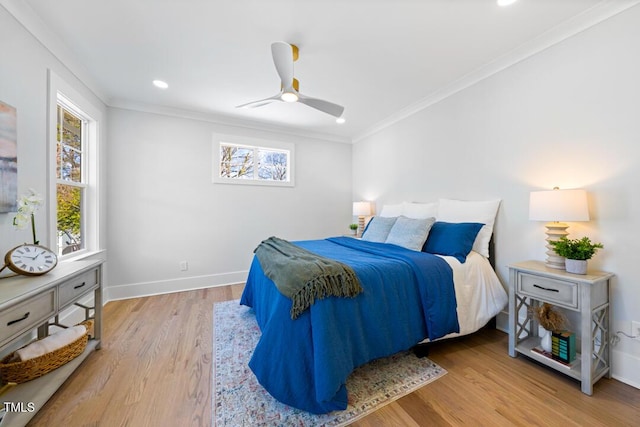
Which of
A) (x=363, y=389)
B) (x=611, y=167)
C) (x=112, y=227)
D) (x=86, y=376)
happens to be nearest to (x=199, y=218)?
(x=112, y=227)

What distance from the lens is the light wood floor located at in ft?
4.49

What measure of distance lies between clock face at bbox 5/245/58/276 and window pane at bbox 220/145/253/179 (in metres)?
2.38

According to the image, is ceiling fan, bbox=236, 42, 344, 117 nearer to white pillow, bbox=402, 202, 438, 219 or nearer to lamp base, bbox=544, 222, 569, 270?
white pillow, bbox=402, 202, 438, 219

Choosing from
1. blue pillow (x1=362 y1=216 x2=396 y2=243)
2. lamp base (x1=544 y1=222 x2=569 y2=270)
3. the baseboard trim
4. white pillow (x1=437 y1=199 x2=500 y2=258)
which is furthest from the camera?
the baseboard trim

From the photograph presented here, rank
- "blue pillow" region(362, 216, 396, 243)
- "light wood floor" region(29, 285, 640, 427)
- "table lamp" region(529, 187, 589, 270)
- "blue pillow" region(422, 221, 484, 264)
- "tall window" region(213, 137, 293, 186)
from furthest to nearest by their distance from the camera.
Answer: "tall window" region(213, 137, 293, 186), "blue pillow" region(362, 216, 396, 243), "blue pillow" region(422, 221, 484, 264), "table lamp" region(529, 187, 589, 270), "light wood floor" region(29, 285, 640, 427)

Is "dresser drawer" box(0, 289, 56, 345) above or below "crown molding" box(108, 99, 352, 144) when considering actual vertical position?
below

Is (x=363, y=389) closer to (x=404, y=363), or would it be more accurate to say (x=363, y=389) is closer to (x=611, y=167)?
(x=404, y=363)

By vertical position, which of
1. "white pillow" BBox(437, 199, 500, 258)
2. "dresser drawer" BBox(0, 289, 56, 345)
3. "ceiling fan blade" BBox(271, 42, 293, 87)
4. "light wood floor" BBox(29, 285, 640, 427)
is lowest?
"light wood floor" BBox(29, 285, 640, 427)

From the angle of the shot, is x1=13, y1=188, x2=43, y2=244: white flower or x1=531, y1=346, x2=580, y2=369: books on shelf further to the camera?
x1=531, y1=346, x2=580, y2=369: books on shelf

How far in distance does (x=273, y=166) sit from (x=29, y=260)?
10.2 feet

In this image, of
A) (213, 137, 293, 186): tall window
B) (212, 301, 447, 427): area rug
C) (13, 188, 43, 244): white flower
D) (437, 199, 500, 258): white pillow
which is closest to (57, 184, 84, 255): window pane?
(13, 188, 43, 244): white flower

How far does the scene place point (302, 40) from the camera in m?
2.08

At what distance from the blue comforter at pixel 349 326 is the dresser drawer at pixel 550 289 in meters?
0.52

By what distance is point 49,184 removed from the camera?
2.06 metres
